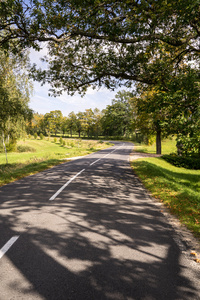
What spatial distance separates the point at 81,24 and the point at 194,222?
316 inches

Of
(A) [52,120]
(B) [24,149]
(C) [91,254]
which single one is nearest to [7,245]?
(C) [91,254]

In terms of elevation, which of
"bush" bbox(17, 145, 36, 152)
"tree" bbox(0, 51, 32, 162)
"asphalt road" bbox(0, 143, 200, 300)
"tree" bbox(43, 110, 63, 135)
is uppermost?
"tree" bbox(43, 110, 63, 135)

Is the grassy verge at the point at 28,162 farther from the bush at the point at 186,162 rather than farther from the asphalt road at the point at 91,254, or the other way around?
the bush at the point at 186,162

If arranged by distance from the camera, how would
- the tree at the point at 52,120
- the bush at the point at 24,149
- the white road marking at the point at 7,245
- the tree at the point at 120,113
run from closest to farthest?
the white road marking at the point at 7,245 < the bush at the point at 24,149 < the tree at the point at 120,113 < the tree at the point at 52,120

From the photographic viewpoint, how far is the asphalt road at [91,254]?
263cm

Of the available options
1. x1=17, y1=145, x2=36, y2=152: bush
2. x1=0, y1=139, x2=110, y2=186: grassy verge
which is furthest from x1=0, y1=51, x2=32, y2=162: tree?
x1=17, y1=145, x2=36, y2=152: bush

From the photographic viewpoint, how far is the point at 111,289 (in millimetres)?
2631

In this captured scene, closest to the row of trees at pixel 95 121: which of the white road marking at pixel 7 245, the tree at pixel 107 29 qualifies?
the tree at pixel 107 29

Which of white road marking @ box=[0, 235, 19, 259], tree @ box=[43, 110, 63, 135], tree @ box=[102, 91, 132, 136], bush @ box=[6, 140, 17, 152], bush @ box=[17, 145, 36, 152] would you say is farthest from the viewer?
tree @ box=[43, 110, 63, 135]

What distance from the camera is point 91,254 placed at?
344 cm

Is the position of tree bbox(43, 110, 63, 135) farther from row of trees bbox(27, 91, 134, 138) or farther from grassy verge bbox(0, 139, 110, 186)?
grassy verge bbox(0, 139, 110, 186)

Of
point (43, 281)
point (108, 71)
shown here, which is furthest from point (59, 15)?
point (43, 281)

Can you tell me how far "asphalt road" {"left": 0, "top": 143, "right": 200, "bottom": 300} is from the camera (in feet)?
8.61

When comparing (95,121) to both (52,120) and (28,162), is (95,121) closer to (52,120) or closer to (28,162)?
(52,120)
